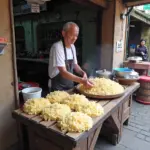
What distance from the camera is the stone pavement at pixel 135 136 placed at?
2.75 metres

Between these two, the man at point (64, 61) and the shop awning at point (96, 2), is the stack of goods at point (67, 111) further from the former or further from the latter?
the shop awning at point (96, 2)

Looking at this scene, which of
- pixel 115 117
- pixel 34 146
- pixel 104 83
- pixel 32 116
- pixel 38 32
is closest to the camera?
pixel 32 116

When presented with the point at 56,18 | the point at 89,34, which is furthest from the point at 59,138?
the point at 56,18

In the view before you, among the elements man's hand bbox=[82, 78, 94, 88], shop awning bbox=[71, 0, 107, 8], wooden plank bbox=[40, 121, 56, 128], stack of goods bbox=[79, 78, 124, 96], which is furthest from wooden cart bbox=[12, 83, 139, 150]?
shop awning bbox=[71, 0, 107, 8]

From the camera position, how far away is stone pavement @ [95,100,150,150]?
2.75m

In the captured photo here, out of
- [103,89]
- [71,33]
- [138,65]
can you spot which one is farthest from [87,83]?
[138,65]

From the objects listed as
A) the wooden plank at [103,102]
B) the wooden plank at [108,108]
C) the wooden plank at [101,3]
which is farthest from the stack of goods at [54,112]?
the wooden plank at [101,3]

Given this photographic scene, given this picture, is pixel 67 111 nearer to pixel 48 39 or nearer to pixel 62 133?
pixel 62 133

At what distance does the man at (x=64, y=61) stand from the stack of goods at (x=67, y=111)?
0.35m

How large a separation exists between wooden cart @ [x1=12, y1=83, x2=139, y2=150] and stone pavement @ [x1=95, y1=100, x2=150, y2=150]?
134 millimetres

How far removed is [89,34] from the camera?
491 cm

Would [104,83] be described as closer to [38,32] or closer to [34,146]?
[34,146]

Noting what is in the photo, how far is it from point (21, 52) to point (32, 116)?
560cm

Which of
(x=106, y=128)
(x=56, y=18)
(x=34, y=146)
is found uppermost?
(x=56, y=18)
